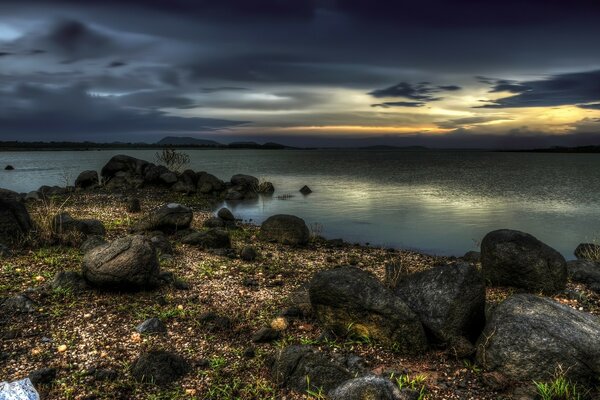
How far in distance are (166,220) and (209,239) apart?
3187 mm

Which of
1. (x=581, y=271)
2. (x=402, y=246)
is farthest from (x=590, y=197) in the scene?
(x=581, y=271)

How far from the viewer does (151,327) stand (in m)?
8.24

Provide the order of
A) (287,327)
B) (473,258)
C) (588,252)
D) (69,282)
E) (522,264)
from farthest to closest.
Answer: (588,252)
(473,258)
(522,264)
(69,282)
(287,327)

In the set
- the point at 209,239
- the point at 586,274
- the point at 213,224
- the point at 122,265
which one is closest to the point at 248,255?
the point at 209,239

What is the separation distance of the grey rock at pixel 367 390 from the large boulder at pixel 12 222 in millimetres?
11494

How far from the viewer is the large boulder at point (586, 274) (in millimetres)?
12474

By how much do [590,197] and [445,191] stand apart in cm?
1433

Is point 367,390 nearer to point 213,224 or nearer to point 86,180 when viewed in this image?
point 213,224

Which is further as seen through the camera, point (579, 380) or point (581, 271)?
point (581, 271)

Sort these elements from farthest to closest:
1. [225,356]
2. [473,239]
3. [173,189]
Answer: [173,189] < [473,239] < [225,356]

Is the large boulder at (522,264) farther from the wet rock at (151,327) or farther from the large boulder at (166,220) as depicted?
the large boulder at (166,220)

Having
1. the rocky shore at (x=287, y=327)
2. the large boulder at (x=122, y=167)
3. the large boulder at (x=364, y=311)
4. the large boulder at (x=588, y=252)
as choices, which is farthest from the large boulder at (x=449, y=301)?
the large boulder at (x=122, y=167)

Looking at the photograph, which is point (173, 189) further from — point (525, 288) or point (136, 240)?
point (525, 288)

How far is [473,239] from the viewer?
968 inches
